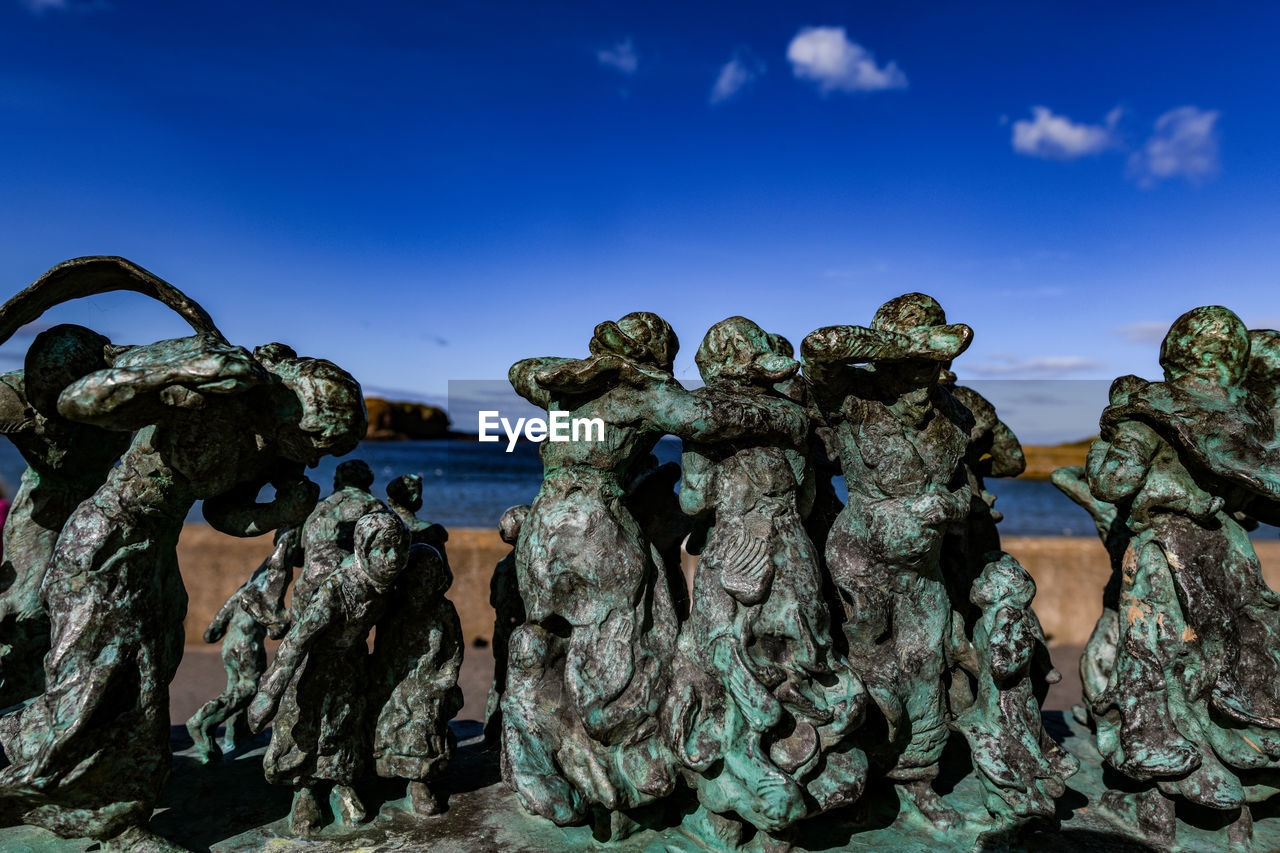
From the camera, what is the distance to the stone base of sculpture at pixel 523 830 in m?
3.62

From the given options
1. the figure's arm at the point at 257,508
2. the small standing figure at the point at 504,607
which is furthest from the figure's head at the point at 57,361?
the small standing figure at the point at 504,607

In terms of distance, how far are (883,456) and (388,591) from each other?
2255mm

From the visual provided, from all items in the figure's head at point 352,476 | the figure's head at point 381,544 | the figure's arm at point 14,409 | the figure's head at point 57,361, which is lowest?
the figure's head at point 381,544

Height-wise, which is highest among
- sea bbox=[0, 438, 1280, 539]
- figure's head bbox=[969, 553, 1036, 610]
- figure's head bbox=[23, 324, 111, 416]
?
figure's head bbox=[23, 324, 111, 416]

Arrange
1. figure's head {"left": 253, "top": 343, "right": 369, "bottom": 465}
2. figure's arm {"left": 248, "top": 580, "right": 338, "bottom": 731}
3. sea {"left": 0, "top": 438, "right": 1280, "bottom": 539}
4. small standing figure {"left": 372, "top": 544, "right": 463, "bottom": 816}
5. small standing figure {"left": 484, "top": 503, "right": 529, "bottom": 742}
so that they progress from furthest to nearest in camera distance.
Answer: sea {"left": 0, "top": 438, "right": 1280, "bottom": 539}
small standing figure {"left": 484, "top": 503, "right": 529, "bottom": 742}
small standing figure {"left": 372, "top": 544, "right": 463, "bottom": 816}
figure's arm {"left": 248, "top": 580, "right": 338, "bottom": 731}
figure's head {"left": 253, "top": 343, "right": 369, "bottom": 465}

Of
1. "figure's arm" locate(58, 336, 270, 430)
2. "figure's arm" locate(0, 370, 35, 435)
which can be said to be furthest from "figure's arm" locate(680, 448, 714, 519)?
"figure's arm" locate(0, 370, 35, 435)

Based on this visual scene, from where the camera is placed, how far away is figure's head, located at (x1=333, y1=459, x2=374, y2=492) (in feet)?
13.3

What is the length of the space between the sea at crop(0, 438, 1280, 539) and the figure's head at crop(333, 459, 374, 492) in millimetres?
14555

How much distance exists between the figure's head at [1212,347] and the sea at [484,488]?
14.7m

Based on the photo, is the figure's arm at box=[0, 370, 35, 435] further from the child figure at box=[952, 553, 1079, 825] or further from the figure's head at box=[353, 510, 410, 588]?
the child figure at box=[952, 553, 1079, 825]

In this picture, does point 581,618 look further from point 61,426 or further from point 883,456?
point 61,426

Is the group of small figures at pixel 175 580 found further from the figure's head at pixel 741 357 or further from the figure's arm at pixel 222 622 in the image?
the figure's head at pixel 741 357

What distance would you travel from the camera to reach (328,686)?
12.2ft

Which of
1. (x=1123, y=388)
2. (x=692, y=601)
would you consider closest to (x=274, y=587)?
(x=692, y=601)
